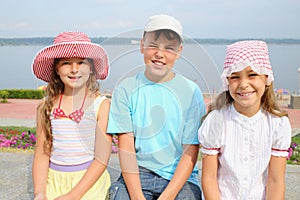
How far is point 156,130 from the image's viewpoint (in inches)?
95.4

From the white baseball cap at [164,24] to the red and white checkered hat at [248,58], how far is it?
299mm

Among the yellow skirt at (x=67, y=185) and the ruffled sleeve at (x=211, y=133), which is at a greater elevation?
the ruffled sleeve at (x=211, y=133)

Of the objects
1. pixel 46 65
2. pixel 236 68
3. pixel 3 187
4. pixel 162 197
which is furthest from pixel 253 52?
pixel 3 187

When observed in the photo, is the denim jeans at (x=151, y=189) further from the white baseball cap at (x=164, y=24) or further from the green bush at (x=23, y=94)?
the green bush at (x=23, y=94)

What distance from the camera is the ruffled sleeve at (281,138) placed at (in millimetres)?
2301

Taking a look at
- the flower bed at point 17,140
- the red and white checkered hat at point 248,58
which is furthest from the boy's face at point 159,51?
the flower bed at point 17,140

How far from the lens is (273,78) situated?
2.28m

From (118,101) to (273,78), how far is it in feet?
2.92

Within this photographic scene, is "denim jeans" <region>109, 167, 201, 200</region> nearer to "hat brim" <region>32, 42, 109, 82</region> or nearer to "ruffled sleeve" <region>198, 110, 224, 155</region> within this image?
"ruffled sleeve" <region>198, 110, 224, 155</region>

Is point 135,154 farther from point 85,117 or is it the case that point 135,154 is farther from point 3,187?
point 3,187

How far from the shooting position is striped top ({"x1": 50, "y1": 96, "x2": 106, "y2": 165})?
2.59 meters

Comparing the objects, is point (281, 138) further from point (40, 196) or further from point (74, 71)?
point (40, 196)

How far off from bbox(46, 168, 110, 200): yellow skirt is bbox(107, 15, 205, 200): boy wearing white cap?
0.14 m

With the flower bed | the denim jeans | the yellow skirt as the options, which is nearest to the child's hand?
the yellow skirt
